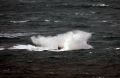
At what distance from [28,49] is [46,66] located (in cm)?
1195

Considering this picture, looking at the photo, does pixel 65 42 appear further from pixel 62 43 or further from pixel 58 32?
pixel 58 32

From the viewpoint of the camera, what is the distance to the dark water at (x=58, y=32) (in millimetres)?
63906

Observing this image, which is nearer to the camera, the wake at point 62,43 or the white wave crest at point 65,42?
the wake at point 62,43

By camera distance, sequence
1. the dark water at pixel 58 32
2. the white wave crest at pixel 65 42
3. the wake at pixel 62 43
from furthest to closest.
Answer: the white wave crest at pixel 65 42
the wake at pixel 62 43
the dark water at pixel 58 32

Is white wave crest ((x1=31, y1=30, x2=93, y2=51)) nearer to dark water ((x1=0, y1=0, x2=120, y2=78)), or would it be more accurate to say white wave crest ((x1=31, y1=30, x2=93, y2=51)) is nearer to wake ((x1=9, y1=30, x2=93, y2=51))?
wake ((x1=9, y1=30, x2=93, y2=51))

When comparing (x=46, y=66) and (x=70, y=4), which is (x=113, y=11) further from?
(x=46, y=66)

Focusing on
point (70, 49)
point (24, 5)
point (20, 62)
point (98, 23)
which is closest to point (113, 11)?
point (98, 23)

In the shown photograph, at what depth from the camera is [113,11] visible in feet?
383

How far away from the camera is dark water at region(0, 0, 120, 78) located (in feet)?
210

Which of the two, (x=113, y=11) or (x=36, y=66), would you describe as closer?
(x=36, y=66)

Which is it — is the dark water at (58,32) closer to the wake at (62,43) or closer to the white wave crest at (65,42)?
the white wave crest at (65,42)

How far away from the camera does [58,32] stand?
92.9 m

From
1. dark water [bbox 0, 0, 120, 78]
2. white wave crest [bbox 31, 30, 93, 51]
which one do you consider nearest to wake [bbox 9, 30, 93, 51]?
white wave crest [bbox 31, 30, 93, 51]

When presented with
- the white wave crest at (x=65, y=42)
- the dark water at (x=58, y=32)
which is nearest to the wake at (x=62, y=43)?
the white wave crest at (x=65, y=42)
